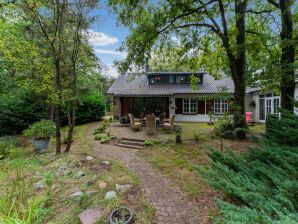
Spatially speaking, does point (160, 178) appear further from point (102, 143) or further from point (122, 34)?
point (122, 34)

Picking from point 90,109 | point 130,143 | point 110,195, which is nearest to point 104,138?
point 130,143

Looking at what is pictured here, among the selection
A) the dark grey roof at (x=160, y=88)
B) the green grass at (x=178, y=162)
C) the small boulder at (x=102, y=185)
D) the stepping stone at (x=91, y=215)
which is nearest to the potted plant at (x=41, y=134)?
the green grass at (x=178, y=162)

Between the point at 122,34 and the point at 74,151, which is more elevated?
the point at 122,34

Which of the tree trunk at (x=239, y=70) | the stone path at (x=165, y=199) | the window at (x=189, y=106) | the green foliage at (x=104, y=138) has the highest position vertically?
the tree trunk at (x=239, y=70)

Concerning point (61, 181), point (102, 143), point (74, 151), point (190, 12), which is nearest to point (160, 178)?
point (61, 181)

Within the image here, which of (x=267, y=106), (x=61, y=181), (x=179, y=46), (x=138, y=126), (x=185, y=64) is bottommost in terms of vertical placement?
(x=61, y=181)

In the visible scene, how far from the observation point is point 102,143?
373 inches

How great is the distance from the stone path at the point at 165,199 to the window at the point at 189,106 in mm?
12248

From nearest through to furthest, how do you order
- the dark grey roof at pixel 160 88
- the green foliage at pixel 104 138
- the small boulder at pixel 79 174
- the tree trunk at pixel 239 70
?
the small boulder at pixel 79 174
the tree trunk at pixel 239 70
the green foliage at pixel 104 138
the dark grey roof at pixel 160 88

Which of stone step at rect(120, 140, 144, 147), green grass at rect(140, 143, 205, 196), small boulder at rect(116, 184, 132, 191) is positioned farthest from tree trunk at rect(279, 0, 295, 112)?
stone step at rect(120, 140, 144, 147)

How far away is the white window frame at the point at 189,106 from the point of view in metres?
18.1

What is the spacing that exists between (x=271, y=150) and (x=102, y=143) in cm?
757

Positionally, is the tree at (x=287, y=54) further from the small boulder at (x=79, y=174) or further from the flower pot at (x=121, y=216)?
the small boulder at (x=79, y=174)

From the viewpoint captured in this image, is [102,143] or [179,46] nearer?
[102,143]
